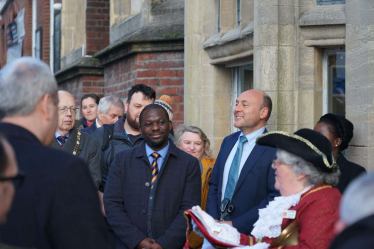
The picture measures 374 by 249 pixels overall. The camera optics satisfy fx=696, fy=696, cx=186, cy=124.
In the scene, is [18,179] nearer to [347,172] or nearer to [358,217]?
[358,217]

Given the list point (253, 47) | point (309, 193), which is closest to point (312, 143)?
point (309, 193)

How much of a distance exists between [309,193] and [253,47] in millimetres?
3715

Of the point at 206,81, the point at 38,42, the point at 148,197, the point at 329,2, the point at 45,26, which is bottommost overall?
the point at 148,197

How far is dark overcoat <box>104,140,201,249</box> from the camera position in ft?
16.4

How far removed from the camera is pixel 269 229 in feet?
12.6

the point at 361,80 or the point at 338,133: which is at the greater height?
the point at 361,80

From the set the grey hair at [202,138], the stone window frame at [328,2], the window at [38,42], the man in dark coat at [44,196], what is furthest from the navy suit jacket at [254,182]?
the window at [38,42]

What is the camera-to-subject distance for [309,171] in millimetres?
3738

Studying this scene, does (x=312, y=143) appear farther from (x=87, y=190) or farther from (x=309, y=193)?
(x=87, y=190)

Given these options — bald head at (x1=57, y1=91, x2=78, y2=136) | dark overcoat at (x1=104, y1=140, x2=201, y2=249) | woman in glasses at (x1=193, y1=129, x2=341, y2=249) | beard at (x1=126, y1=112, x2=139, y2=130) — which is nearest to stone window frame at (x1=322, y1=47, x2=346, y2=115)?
beard at (x1=126, y1=112, x2=139, y2=130)

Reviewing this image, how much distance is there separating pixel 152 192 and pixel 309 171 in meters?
1.66

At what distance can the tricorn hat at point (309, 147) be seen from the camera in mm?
3725

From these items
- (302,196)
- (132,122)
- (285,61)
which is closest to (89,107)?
(132,122)

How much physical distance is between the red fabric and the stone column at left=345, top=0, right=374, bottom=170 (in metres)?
2.00
